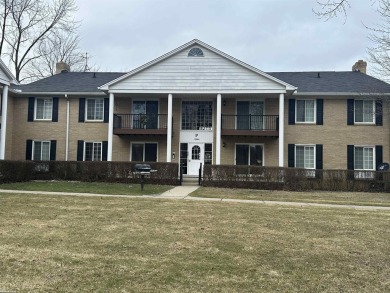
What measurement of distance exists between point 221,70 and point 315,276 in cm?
1831

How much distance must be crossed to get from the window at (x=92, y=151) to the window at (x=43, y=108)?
314 centimetres

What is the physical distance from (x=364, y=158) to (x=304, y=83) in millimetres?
5745

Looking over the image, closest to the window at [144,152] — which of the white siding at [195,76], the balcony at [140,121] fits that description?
the balcony at [140,121]

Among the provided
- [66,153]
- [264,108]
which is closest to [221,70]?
[264,108]

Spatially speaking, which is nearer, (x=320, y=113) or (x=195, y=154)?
(x=320, y=113)

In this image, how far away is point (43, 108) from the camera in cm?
2447

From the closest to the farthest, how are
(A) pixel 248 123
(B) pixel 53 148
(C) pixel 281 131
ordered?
(C) pixel 281 131 < (A) pixel 248 123 < (B) pixel 53 148

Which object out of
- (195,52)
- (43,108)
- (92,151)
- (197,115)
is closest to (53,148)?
(92,151)

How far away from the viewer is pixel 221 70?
22.2m

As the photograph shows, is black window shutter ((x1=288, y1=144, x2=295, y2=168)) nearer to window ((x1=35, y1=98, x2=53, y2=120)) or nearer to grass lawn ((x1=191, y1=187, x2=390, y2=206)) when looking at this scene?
grass lawn ((x1=191, y1=187, x2=390, y2=206))

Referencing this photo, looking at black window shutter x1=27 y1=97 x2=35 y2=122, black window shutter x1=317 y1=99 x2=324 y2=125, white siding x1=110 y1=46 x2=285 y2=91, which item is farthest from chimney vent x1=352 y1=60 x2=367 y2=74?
black window shutter x1=27 y1=97 x2=35 y2=122

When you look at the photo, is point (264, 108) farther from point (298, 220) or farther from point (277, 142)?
point (298, 220)

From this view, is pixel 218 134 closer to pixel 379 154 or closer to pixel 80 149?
pixel 80 149

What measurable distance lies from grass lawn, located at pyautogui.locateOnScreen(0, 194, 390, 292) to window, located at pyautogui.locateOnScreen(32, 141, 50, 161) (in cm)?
1484
